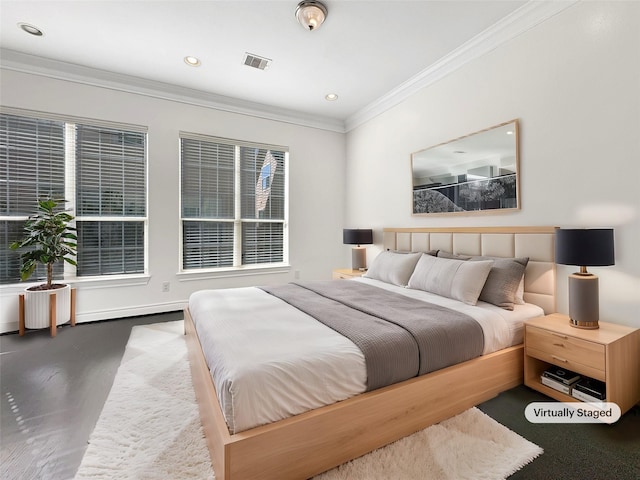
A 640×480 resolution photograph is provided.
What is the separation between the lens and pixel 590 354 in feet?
5.81

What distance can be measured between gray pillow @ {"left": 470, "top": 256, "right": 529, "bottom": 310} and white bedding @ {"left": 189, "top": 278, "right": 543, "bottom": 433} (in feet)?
0.74

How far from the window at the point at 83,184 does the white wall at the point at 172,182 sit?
0.56 feet

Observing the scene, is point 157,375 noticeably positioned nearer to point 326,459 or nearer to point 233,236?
point 326,459

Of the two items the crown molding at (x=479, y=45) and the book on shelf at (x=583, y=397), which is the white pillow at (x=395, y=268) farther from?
the crown molding at (x=479, y=45)

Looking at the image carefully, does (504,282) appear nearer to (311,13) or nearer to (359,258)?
(359,258)

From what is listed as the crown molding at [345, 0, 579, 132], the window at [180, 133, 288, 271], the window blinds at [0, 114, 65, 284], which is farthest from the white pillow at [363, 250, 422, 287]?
the window blinds at [0, 114, 65, 284]

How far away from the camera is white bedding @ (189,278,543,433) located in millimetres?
1271

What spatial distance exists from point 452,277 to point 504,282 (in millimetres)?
382

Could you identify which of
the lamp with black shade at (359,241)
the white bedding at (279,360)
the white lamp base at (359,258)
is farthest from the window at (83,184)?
the white lamp base at (359,258)

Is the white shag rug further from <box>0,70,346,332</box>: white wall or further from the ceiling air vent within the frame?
the ceiling air vent

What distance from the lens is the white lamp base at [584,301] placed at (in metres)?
1.93

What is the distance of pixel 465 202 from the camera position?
10.2 ft

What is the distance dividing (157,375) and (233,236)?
2418 mm

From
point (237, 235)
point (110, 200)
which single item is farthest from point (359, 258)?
point (110, 200)
